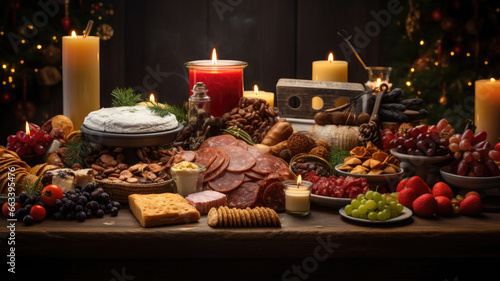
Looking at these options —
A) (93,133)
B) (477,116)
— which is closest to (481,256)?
(477,116)

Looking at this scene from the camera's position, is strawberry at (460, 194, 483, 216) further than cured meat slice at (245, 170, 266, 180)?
No

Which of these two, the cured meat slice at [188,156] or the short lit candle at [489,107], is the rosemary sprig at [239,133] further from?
the short lit candle at [489,107]

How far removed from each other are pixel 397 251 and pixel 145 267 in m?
0.91

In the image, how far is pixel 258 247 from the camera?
2090mm

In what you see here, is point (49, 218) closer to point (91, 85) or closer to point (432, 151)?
point (91, 85)

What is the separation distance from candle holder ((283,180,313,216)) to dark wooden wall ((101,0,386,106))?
7.71 feet

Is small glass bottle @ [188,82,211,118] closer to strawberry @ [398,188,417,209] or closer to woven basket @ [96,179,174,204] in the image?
woven basket @ [96,179,174,204]

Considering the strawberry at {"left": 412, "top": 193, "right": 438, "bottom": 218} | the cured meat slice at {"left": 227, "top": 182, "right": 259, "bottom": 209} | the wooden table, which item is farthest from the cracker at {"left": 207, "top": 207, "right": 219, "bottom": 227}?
the strawberry at {"left": 412, "top": 193, "right": 438, "bottom": 218}

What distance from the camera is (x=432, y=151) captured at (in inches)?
95.5

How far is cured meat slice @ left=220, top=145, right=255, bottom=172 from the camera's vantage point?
2446 mm

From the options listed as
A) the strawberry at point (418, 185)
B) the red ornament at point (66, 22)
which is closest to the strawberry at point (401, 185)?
the strawberry at point (418, 185)

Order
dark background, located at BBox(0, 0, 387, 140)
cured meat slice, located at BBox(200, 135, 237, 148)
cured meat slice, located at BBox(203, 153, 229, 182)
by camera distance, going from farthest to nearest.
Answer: dark background, located at BBox(0, 0, 387, 140) < cured meat slice, located at BBox(200, 135, 237, 148) < cured meat slice, located at BBox(203, 153, 229, 182)

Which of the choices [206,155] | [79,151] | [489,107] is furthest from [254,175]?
[489,107]

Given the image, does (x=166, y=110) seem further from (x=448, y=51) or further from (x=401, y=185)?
(x=448, y=51)
